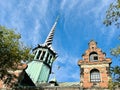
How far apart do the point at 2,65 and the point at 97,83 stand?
34.4 ft

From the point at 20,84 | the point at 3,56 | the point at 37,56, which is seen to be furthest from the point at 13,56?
the point at 37,56

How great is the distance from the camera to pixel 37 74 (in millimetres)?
34875

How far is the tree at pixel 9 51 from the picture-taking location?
1811cm

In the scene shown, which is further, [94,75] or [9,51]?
[94,75]

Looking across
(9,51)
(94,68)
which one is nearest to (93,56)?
(94,68)

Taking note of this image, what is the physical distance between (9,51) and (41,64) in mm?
18628

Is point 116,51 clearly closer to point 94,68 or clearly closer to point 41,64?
point 94,68

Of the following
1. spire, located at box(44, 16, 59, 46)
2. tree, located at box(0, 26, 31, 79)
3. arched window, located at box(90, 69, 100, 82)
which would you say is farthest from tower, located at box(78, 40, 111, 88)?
spire, located at box(44, 16, 59, 46)

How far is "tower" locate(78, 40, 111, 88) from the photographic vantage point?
77.8ft

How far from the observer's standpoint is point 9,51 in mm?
18469

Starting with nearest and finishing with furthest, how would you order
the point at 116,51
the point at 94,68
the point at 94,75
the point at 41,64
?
the point at 116,51
the point at 94,75
the point at 94,68
the point at 41,64

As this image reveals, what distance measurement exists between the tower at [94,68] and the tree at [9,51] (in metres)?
7.67

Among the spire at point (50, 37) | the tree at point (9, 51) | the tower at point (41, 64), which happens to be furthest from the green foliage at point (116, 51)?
the spire at point (50, 37)

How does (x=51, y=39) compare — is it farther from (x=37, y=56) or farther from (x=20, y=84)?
(x=20, y=84)
